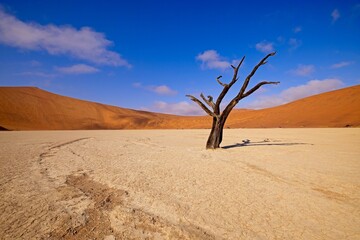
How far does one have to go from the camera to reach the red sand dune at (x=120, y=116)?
33.0 metres

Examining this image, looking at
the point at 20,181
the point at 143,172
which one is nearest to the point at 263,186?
the point at 143,172

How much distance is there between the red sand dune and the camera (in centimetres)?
3297

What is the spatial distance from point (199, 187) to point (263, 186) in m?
1.34

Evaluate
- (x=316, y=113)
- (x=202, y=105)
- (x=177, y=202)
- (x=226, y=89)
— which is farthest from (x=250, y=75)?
(x=316, y=113)

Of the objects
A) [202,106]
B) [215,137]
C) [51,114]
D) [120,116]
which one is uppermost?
[120,116]

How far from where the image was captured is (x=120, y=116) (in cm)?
5050

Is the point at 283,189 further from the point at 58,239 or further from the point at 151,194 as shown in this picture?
the point at 58,239

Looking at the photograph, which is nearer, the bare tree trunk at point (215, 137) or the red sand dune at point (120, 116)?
the bare tree trunk at point (215, 137)

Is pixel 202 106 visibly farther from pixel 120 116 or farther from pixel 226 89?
pixel 120 116

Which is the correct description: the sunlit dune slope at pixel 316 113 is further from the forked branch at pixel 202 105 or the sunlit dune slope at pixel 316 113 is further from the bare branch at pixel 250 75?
the forked branch at pixel 202 105

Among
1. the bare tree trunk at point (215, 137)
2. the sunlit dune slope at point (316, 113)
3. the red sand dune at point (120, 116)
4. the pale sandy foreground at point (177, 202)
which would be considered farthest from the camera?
the red sand dune at point (120, 116)

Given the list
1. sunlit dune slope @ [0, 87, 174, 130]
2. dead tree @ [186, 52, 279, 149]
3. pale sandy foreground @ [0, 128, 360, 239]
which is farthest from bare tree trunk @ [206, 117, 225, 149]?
sunlit dune slope @ [0, 87, 174, 130]

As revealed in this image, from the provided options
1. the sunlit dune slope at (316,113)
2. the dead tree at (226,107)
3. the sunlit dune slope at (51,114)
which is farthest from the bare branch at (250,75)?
the sunlit dune slope at (51,114)

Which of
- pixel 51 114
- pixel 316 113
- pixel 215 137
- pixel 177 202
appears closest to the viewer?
pixel 177 202
